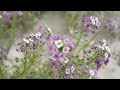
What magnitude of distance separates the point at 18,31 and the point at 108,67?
134 cm

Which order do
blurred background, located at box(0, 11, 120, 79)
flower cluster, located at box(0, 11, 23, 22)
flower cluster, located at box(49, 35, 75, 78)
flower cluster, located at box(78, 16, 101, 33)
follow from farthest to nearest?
flower cluster, located at box(0, 11, 23, 22) < blurred background, located at box(0, 11, 120, 79) < flower cluster, located at box(78, 16, 101, 33) < flower cluster, located at box(49, 35, 75, 78)

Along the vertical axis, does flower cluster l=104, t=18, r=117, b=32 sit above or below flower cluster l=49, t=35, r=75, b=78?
above

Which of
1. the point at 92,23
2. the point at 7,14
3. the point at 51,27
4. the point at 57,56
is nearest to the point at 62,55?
the point at 57,56

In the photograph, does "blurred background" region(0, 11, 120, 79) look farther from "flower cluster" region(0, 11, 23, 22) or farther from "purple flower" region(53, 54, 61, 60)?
"purple flower" region(53, 54, 61, 60)

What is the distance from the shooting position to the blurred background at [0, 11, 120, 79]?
14.4 ft

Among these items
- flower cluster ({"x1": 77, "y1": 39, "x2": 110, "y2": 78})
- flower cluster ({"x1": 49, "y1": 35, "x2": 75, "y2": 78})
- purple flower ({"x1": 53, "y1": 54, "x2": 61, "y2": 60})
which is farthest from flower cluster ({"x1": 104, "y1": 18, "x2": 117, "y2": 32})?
purple flower ({"x1": 53, "y1": 54, "x2": 61, "y2": 60})

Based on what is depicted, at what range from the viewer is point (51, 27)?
4.99 meters

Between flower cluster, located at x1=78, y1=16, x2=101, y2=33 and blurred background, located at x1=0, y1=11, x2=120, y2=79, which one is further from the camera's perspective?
blurred background, located at x1=0, y1=11, x2=120, y2=79

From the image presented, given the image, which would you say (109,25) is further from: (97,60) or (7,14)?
(97,60)

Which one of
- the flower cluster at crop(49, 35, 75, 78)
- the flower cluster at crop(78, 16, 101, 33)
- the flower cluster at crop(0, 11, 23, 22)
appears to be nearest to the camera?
the flower cluster at crop(49, 35, 75, 78)
